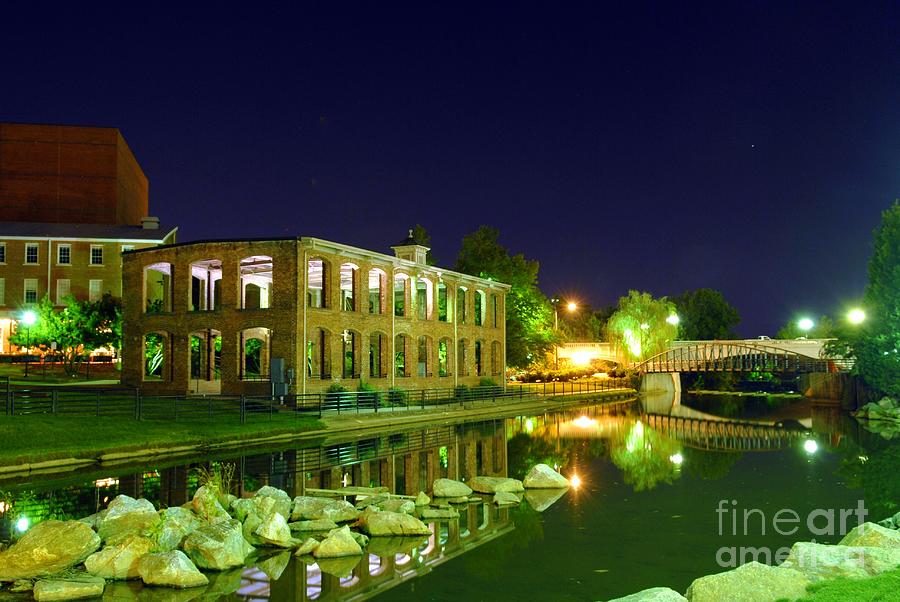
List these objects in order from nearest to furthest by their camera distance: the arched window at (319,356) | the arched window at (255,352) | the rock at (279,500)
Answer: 1. the rock at (279,500)
2. the arched window at (319,356)
3. the arched window at (255,352)

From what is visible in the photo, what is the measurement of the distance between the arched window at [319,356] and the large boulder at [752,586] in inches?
1279

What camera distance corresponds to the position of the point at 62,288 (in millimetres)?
60281

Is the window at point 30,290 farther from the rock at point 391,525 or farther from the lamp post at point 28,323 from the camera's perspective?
the rock at point 391,525

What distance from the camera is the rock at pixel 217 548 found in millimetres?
12609

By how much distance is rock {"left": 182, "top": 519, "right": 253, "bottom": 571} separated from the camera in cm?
1261

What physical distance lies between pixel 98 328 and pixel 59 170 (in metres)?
32.7

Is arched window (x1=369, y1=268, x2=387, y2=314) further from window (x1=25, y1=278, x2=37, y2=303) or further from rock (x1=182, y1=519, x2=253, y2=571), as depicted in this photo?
rock (x1=182, y1=519, x2=253, y2=571)

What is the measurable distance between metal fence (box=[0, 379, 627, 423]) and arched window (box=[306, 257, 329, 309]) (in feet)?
19.1

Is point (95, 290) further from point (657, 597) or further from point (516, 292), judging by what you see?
point (657, 597)

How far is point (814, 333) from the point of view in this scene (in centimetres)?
11831

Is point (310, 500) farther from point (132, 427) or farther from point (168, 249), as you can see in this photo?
point (168, 249)

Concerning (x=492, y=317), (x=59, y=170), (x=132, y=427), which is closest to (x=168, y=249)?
(x=132, y=427)

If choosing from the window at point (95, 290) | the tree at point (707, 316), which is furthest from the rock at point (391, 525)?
the tree at point (707, 316)

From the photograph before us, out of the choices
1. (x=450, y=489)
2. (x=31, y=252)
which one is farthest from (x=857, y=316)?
(x=31, y=252)
